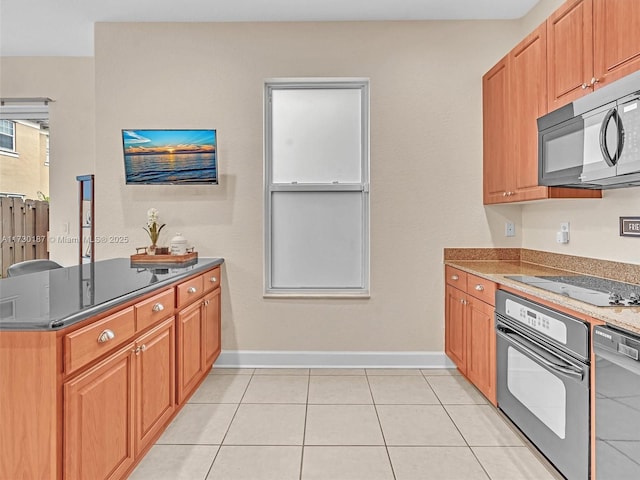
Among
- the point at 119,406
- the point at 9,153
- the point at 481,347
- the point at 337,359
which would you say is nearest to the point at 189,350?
the point at 119,406

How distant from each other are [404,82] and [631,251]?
2.10m

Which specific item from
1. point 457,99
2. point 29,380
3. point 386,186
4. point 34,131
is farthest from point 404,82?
point 34,131

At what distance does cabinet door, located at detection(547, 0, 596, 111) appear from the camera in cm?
220

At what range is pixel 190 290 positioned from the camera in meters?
2.77

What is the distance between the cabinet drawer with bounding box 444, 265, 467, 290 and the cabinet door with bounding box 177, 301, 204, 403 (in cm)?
192

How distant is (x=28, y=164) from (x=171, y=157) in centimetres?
189

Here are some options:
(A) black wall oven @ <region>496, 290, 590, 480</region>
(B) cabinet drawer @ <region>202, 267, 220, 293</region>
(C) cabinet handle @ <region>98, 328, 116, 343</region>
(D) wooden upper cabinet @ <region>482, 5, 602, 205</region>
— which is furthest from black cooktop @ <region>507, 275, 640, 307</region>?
(B) cabinet drawer @ <region>202, 267, 220, 293</region>

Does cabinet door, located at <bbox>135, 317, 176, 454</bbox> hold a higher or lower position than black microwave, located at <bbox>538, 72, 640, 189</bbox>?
lower

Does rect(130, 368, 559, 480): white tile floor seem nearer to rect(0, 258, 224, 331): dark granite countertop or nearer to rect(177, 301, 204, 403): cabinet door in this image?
rect(177, 301, 204, 403): cabinet door

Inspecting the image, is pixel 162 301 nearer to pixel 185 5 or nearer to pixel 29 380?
pixel 29 380

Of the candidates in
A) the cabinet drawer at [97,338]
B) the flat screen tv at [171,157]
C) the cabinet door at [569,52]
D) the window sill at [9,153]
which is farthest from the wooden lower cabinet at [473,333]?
the window sill at [9,153]

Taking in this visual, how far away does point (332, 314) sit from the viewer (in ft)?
11.9

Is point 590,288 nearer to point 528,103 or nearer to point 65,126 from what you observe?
point 528,103

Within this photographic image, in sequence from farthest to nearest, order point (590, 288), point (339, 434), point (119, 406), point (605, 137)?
point (339, 434), point (590, 288), point (605, 137), point (119, 406)
